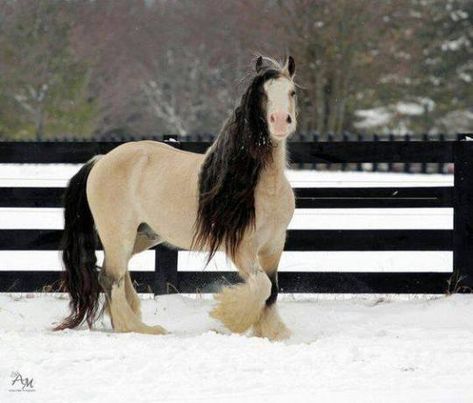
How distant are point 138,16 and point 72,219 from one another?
2958cm

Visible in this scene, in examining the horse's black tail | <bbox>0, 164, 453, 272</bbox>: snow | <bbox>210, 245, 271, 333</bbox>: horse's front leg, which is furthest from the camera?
<bbox>0, 164, 453, 272</bbox>: snow

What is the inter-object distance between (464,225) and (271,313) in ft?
7.43

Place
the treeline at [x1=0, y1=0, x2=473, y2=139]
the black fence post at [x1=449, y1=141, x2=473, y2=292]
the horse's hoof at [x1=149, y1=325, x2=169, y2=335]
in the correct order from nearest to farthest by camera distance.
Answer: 1. the horse's hoof at [x1=149, y1=325, x2=169, y2=335]
2. the black fence post at [x1=449, y1=141, x2=473, y2=292]
3. the treeline at [x1=0, y1=0, x2=473, y2=139]

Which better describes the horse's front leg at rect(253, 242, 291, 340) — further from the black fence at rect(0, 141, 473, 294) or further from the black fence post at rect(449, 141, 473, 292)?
the black fence post at rect(449, 141, 473, 292)

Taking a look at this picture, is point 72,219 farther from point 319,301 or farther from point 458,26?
point 458,26

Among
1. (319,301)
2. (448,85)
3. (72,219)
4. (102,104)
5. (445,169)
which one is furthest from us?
(448,85)

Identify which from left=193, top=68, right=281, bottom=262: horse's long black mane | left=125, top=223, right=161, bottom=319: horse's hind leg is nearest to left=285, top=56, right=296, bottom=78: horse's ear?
left=193, top=68, right=281, bottom=262: horse's long black mane

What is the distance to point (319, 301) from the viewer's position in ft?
23.5

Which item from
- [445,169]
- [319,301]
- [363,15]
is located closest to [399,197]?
[319,301]

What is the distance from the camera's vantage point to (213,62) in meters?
35.9

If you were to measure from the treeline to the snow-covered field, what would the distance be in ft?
67.4

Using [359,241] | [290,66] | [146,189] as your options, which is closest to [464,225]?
[359,241]

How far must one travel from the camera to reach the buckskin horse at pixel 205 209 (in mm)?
5414

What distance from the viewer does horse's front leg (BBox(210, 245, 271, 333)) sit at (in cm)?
536
